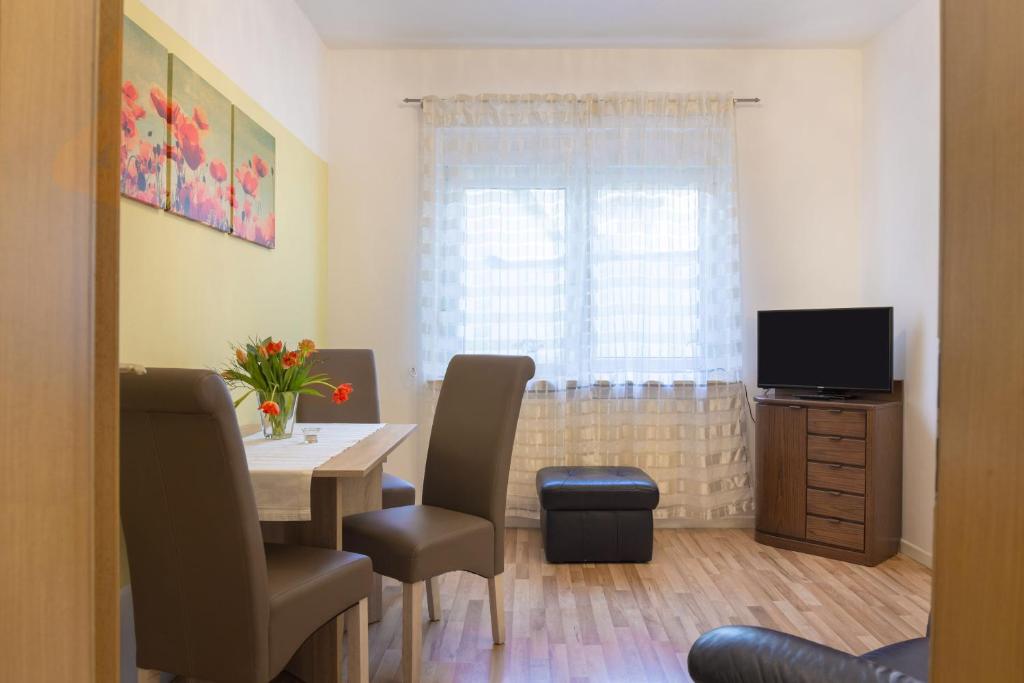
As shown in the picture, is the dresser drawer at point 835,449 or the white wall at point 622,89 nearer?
the dresser drawer at point 835,449

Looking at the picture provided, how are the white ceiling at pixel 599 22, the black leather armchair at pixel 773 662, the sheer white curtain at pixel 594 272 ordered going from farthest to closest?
the sheer white curtain at pixel 594 272 < the white ceiling at pixel 599 22 < the black leather armchair at pixel 773 662

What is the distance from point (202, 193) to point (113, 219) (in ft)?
6.46

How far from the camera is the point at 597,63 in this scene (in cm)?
425

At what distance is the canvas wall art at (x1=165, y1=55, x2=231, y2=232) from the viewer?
2.35 meters

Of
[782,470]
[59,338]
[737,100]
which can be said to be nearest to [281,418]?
[59,338]

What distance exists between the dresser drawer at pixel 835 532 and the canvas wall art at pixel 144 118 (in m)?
3.51

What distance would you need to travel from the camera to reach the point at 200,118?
99.7 inches

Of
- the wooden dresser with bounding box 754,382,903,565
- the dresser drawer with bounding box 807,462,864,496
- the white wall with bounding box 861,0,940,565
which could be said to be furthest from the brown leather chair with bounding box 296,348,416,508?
the white wall with bounding box 861,0,940,565

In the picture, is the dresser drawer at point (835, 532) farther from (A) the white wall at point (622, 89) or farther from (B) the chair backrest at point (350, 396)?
(B) the chair backrest at point (350, 396)

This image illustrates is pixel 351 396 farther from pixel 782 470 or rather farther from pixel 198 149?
pixel 782 470

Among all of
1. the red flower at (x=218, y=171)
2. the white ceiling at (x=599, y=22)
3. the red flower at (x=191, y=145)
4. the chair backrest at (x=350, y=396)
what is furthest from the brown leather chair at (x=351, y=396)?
the white ceiling at (x=599, y=22)

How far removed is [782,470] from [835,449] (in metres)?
0.32

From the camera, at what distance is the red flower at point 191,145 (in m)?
2.41

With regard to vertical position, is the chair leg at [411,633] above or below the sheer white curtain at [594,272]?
below
